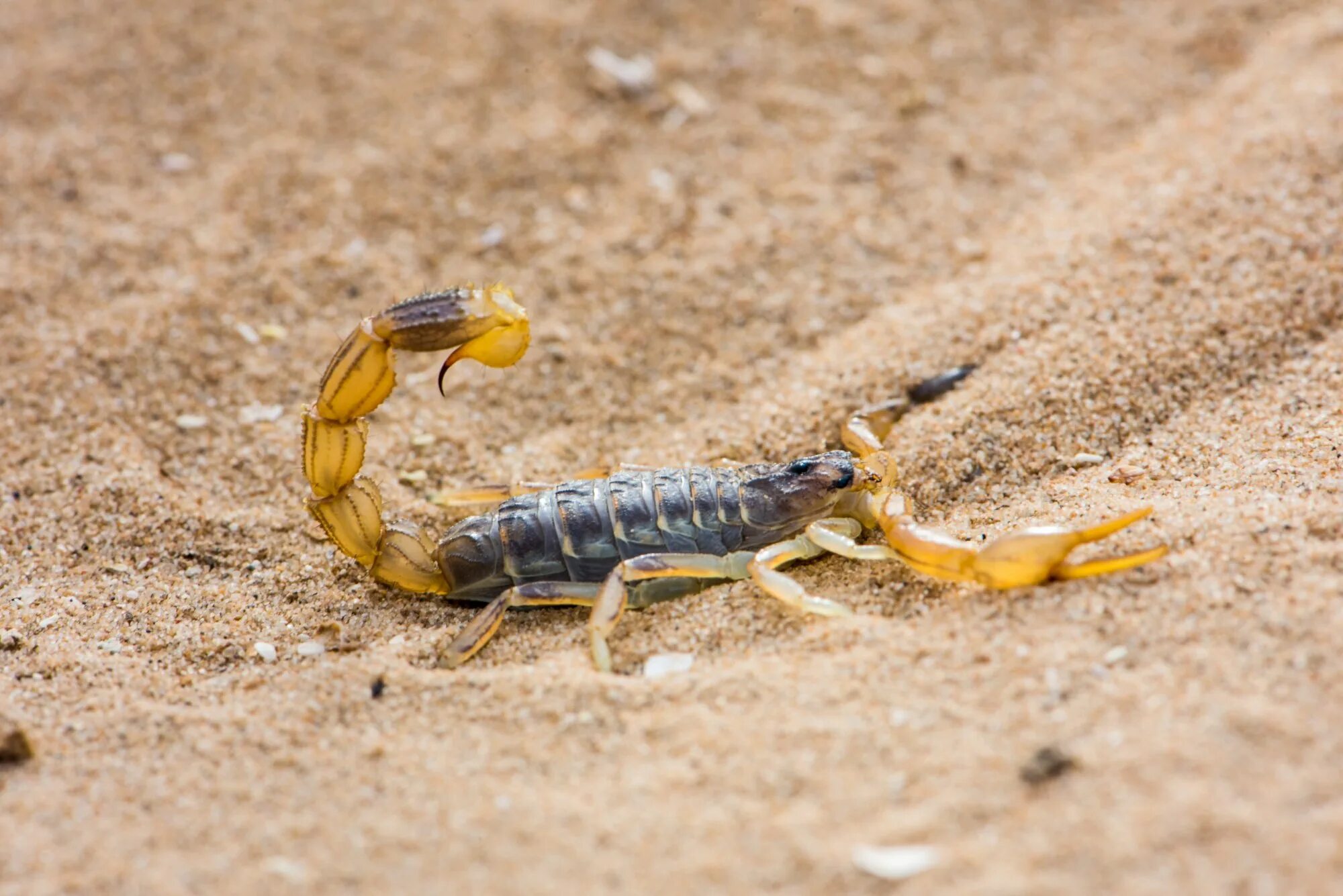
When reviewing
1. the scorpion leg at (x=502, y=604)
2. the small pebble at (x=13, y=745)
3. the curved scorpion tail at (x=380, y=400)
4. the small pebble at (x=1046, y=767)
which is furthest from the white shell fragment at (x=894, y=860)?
the small pebble at (x=13, y=745)

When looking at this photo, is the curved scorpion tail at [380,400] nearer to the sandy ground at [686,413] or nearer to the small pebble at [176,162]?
the sandy ground at [686,413]

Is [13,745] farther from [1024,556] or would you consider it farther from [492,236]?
[492,236]

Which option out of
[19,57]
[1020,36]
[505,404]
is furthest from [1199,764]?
[19,57]

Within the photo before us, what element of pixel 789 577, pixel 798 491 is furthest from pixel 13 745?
pixel 798 491

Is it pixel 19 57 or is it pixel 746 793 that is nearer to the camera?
pixel 746 793

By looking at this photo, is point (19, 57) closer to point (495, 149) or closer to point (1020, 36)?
point (495, 149)

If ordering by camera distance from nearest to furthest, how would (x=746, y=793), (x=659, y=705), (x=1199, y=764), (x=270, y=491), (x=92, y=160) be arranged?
(x=1199, y=764), (x=746, y=793), (x=659, y=705), (x=270, y=491), (x=92, y=160)
